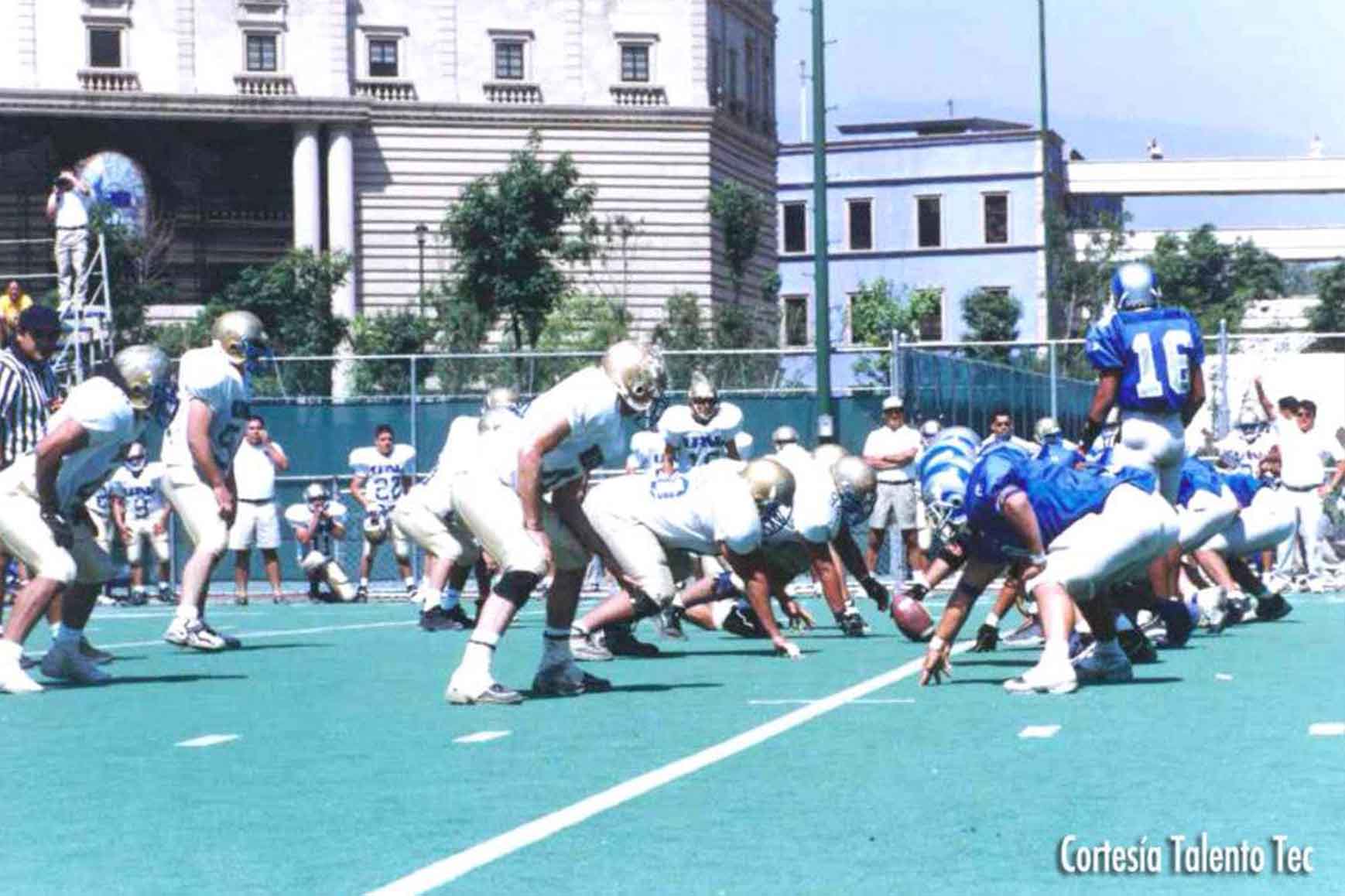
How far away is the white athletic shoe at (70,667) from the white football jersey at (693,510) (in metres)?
3.20

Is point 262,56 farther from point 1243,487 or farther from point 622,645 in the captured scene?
point 622,645

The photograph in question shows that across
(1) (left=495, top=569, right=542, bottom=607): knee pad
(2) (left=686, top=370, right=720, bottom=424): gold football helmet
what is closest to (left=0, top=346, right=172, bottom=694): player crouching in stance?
(1) (left=495, top=569, right=542, bottom=607): knee pad

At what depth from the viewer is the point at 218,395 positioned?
64.5ft

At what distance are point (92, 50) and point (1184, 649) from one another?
76.8 metres

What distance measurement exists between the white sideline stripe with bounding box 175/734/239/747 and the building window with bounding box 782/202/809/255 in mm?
102080

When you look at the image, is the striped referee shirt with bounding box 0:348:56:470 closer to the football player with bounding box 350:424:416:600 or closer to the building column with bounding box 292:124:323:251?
the football player with bounding box 350:424:416:600

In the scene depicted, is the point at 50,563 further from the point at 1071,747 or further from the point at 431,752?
the point at 1071,747

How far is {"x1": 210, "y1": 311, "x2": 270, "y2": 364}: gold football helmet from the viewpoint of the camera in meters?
20.0

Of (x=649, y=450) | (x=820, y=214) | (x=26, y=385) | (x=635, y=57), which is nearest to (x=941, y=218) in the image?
(x=635, y=57)

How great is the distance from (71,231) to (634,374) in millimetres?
26625

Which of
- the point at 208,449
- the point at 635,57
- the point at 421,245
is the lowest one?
the point at 208,449

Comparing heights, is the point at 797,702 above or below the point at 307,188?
below

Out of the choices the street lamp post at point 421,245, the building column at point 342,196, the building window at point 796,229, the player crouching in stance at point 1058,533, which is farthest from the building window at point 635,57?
the player crouching in stance at point 1058,533

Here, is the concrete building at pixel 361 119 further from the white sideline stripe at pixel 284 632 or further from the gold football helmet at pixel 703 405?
the gold football helmet at pixel 703 405
